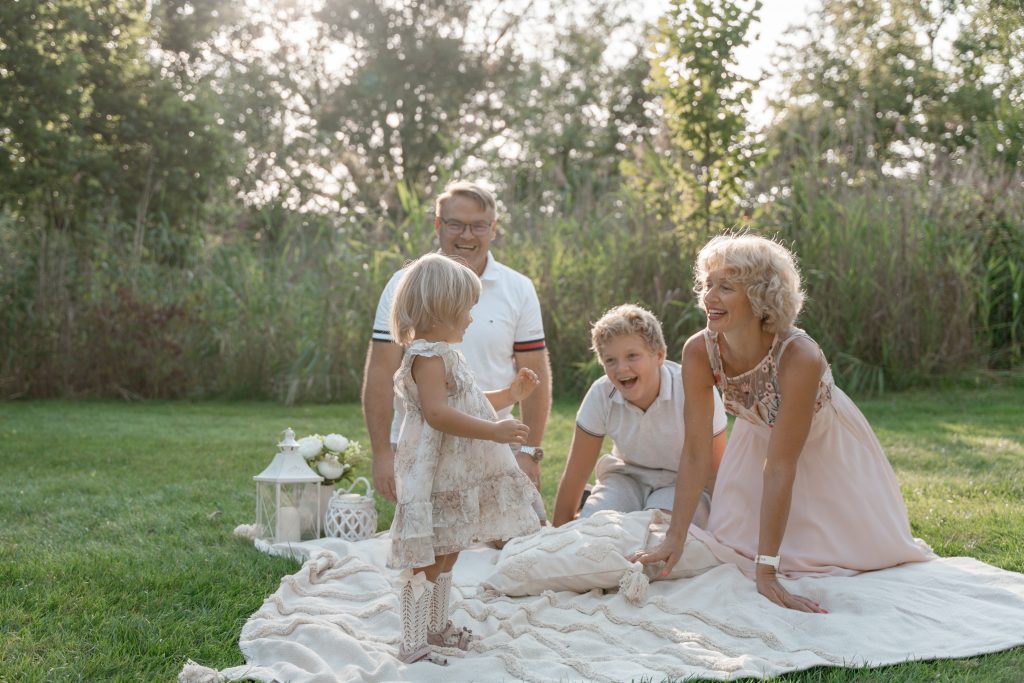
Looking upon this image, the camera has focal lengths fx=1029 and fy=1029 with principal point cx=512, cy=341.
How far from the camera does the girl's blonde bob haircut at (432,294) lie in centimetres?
261

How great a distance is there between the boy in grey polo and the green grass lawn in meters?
0.96

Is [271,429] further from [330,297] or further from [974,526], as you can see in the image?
[974,526]

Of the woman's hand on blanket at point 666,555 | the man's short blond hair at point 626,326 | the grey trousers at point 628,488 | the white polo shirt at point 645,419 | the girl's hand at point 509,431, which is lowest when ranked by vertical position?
the woman's hand on blanket at point 666,555

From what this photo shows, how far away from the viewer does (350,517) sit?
3979mm

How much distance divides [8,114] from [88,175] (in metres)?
1.60

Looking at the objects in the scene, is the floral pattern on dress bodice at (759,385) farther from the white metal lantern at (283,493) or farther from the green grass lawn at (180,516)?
the white metal lantern at (283,493)

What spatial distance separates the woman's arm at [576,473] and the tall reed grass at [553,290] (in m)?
3.77

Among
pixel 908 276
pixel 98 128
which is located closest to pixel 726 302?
pixel 908 276

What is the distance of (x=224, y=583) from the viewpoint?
128 inches

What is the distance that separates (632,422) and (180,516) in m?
1.93

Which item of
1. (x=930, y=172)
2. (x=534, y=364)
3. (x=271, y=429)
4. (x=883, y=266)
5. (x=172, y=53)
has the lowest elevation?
(x=271, y=429)

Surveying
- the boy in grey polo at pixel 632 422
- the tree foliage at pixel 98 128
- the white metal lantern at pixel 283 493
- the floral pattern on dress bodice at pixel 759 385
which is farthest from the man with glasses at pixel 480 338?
the tree foliage at pixel 98 128

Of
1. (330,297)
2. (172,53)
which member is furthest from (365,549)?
(172,53)

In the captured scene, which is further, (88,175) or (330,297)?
(88,175)
